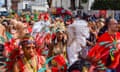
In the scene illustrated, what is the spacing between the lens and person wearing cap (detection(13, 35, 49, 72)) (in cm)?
607

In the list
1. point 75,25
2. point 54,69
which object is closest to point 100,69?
point 54,69

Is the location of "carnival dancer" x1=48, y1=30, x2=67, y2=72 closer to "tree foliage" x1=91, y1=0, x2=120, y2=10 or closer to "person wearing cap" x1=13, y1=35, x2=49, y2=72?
"person wearing cap" x1=13, y1=35, x2=49, y2=72

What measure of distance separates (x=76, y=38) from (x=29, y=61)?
2.93m

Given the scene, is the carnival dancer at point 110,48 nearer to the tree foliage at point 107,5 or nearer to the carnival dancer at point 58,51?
the carnival dancer at point 58,51

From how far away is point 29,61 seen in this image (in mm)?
6086

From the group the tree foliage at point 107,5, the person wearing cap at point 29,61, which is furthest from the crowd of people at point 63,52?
the tree foliage at point 107,5

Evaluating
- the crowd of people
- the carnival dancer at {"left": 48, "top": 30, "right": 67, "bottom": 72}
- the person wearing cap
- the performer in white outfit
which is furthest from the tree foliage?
the person wearing cap

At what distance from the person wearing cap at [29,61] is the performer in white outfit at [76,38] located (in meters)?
2.12

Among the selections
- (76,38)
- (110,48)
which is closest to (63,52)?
(76,38)

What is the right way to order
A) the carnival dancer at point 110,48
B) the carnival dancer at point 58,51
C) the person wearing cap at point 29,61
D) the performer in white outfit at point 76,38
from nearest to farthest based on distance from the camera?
the person wearing cap at point 29,61 < the carnival dancer at point 58,51 < the carnival dancer at point 110,48 < the performer in white outfit at point 76,38

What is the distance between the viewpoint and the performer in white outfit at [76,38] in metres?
8.63

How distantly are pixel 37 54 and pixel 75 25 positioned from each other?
299 cm

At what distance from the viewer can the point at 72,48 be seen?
28.6ft

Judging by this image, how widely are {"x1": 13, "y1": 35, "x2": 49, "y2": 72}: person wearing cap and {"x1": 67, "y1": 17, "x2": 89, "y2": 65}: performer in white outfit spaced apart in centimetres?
212
